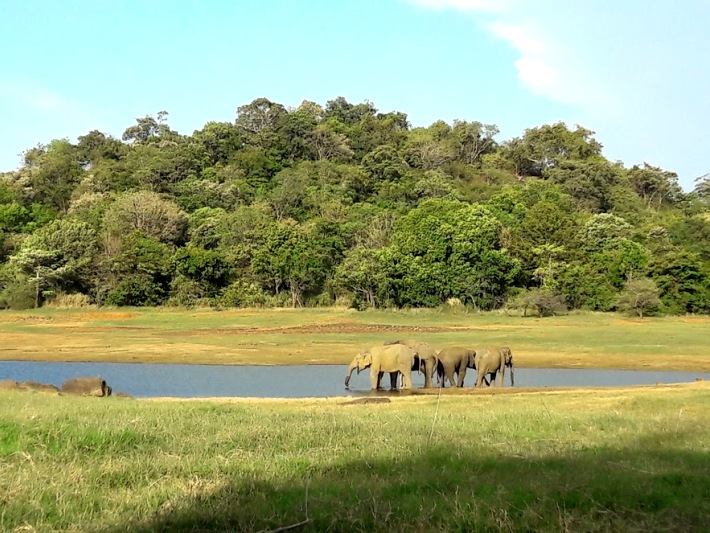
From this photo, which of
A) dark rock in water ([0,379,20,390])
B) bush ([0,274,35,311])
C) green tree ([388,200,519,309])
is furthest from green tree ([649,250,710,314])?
bush ([0,274,35,311])

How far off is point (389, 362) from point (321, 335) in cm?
2027

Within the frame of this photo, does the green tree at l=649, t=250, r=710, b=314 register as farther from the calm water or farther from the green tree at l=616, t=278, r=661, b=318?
the calm water

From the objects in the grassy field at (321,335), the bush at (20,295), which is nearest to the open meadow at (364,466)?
the grassy field at (321,335)

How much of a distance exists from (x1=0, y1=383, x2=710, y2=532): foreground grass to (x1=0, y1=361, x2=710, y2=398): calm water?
45.0 ft

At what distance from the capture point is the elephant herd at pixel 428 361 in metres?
27.5

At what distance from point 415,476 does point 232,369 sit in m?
26.8

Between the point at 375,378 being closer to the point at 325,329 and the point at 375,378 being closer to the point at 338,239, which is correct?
the point at 325,329

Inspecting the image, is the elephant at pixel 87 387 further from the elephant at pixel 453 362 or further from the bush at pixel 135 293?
the bush at pixel 135 293

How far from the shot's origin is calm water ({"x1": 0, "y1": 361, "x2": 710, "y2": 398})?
2705 cm

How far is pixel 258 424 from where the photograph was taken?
1224 centimetres

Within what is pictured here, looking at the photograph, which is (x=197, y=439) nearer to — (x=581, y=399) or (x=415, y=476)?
(x=415, y=476)

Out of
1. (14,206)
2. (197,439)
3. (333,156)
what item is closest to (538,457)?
(197,439)

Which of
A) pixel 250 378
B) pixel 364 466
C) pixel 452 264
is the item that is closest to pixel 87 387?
pixel 250 378

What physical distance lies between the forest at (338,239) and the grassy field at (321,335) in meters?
3.45
